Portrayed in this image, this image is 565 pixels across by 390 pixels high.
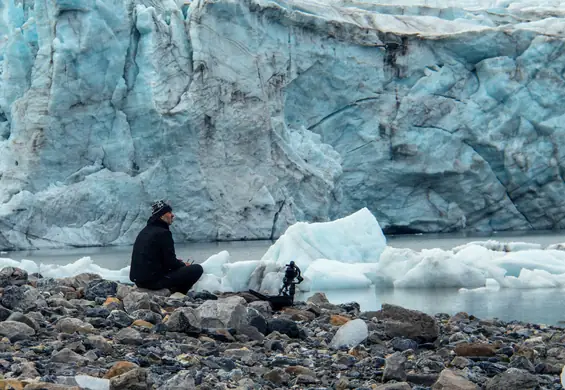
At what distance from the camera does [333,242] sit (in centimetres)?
849

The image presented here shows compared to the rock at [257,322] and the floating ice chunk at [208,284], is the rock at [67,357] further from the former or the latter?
the floating ice chunk at [208,284]

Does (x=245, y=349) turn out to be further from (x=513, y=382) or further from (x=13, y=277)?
(x=13, y=277)

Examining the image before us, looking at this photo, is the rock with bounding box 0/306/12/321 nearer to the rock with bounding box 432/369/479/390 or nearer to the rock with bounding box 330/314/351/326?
the rock with bounding box 330/314/351/326

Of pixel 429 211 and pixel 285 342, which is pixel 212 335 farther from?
pixel 429 211

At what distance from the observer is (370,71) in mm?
16797

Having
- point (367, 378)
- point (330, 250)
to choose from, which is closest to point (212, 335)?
point (367, 378)

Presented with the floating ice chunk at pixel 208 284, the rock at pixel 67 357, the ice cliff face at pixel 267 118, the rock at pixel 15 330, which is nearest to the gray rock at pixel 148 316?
the rock at pixel 15 330

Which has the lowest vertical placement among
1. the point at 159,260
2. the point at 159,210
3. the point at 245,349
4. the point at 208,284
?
the point at 208,284

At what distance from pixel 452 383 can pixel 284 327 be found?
1.09m

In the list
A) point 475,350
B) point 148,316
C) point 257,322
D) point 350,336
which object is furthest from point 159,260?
point 475,350

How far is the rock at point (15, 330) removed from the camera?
2.64 meters

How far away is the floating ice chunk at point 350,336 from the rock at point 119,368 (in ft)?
3.27

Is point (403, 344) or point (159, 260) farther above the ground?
point (159, 260)

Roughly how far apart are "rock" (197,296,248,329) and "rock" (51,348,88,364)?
2.48 ft
